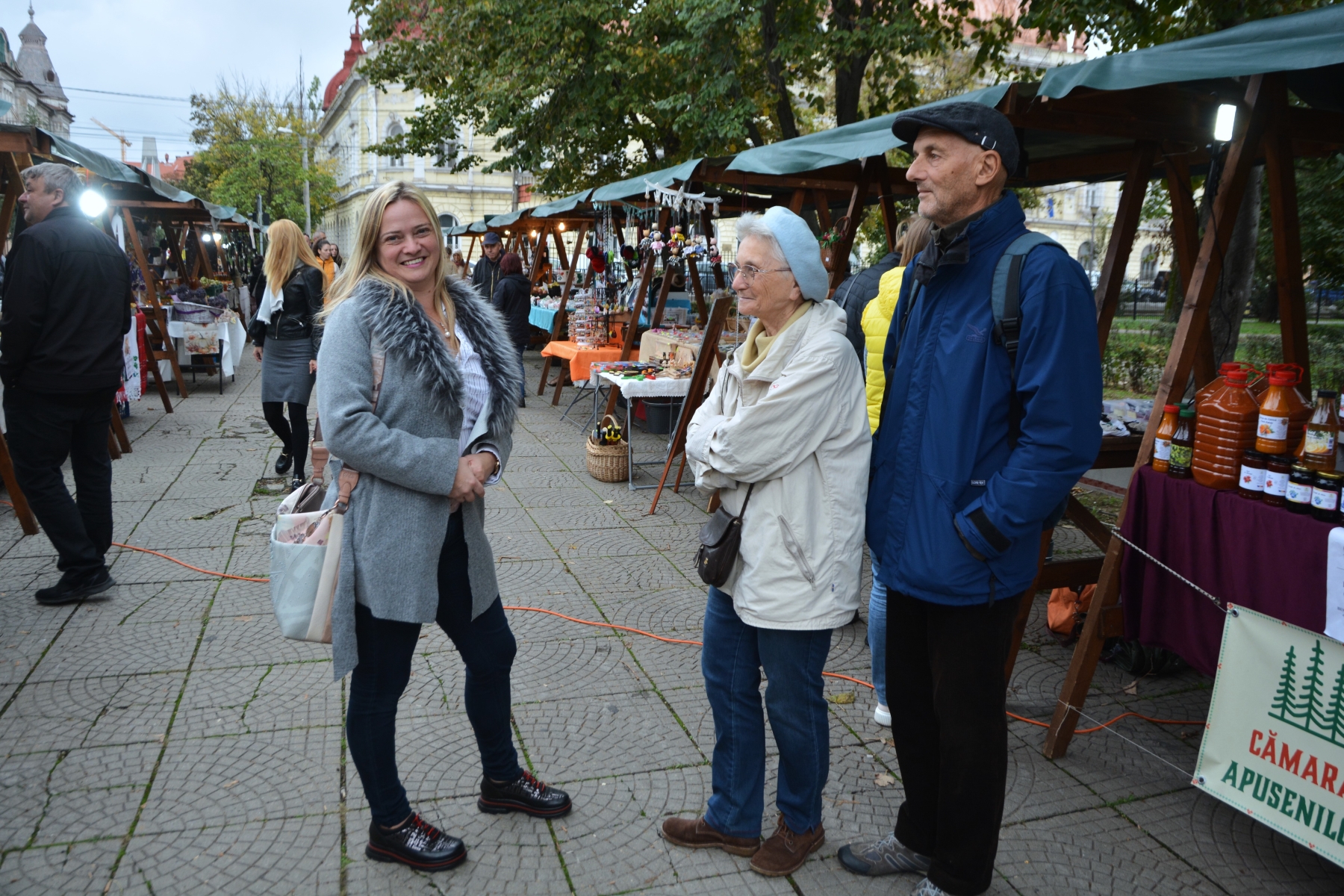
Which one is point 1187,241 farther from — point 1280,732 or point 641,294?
point 641,294

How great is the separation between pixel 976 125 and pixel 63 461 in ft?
14.1

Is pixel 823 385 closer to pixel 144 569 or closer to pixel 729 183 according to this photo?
pixel 144 569

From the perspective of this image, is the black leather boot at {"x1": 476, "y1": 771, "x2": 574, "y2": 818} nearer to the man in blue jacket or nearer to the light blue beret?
the man in blue jacket

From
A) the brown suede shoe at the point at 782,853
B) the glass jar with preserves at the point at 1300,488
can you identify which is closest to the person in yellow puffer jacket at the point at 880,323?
the brown suede shoe at the point at 782,853

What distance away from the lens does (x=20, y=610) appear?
4234mm

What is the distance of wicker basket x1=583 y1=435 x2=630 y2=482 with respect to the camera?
7094 millimetres

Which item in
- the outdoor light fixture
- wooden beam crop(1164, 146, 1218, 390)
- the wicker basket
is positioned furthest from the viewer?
the outdoor light fixture

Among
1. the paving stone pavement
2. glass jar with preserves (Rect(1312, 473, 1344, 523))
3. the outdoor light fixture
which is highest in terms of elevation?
the outdoor light fixture

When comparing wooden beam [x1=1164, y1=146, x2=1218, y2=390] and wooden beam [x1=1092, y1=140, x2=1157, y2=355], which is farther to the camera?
wooden beam [x1=1092, y1=140, x2=1157, y2=355]

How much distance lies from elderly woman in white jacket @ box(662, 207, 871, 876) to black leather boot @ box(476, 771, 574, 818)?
0.66m

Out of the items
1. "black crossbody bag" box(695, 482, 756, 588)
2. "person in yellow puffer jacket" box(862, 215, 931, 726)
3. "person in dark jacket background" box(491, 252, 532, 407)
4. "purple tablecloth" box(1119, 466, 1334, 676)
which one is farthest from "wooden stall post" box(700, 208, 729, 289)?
"black crossbody bag" box(695, 482, 756, 588)

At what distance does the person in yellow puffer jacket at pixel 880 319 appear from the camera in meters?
3.59

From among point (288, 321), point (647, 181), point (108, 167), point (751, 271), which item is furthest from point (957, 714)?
point (108, 167)

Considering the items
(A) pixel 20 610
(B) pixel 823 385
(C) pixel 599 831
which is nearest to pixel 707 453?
(B) pixel 823 385
